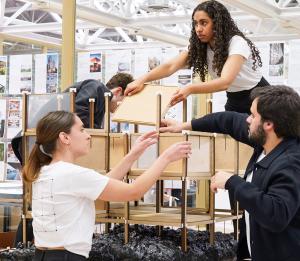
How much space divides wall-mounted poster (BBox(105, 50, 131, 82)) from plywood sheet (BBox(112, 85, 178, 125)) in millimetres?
2320

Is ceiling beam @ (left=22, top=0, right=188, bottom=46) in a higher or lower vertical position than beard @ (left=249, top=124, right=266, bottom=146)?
higher

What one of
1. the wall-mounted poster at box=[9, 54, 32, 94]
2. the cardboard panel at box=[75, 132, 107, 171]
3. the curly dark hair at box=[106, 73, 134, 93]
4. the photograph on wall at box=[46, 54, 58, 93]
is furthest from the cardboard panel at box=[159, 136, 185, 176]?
the wall-mounted poster at box=[9, 54, 32, 94]

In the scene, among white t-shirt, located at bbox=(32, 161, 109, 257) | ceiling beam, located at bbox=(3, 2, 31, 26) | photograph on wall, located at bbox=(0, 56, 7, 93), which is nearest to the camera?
white t-shirt, located at bbox=(32, 161, 109, 257)

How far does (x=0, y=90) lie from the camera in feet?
21.4

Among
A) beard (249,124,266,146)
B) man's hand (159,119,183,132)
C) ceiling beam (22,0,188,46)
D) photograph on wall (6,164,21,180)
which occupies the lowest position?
photograph on wall (6,164,21,180)

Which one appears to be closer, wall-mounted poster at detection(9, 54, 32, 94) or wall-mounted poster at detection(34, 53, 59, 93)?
wall-mounted poster at detection(34, 53, 59, 93)

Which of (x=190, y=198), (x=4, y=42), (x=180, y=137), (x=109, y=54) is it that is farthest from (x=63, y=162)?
(x=4, y=42)

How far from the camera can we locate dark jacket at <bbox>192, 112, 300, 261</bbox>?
7.64 feet

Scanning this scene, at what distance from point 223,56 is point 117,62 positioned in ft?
8.88

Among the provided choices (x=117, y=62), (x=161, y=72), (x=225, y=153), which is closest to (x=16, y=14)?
(x=117, y=62)

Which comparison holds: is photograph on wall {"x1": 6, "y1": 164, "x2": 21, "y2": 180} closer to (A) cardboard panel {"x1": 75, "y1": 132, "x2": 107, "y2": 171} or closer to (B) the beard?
(A) cardboard panel {"x1": 75, "y1": 132, "x2": 107, "y2": 171}

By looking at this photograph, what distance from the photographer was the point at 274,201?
2324 mm

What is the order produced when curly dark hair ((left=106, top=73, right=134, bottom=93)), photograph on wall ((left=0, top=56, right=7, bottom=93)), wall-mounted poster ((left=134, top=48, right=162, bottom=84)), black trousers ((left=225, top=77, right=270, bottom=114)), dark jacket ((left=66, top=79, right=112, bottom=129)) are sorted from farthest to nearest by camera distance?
1. photograph on wall ((left=0, top=56, right=7, bottom=93))
2. wall-mounted poster ((left=134, top=48, right=162, bottom=84))
3. curly dark hair ((left=106, top=73, right=134, bottom=93))
4. dark jacket ((left=66, top=79, right=112, bottom=129))
5. black trousers ((left=225, top=77, right=270, bottom=114))

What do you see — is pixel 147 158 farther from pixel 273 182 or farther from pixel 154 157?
pixel 273 182
